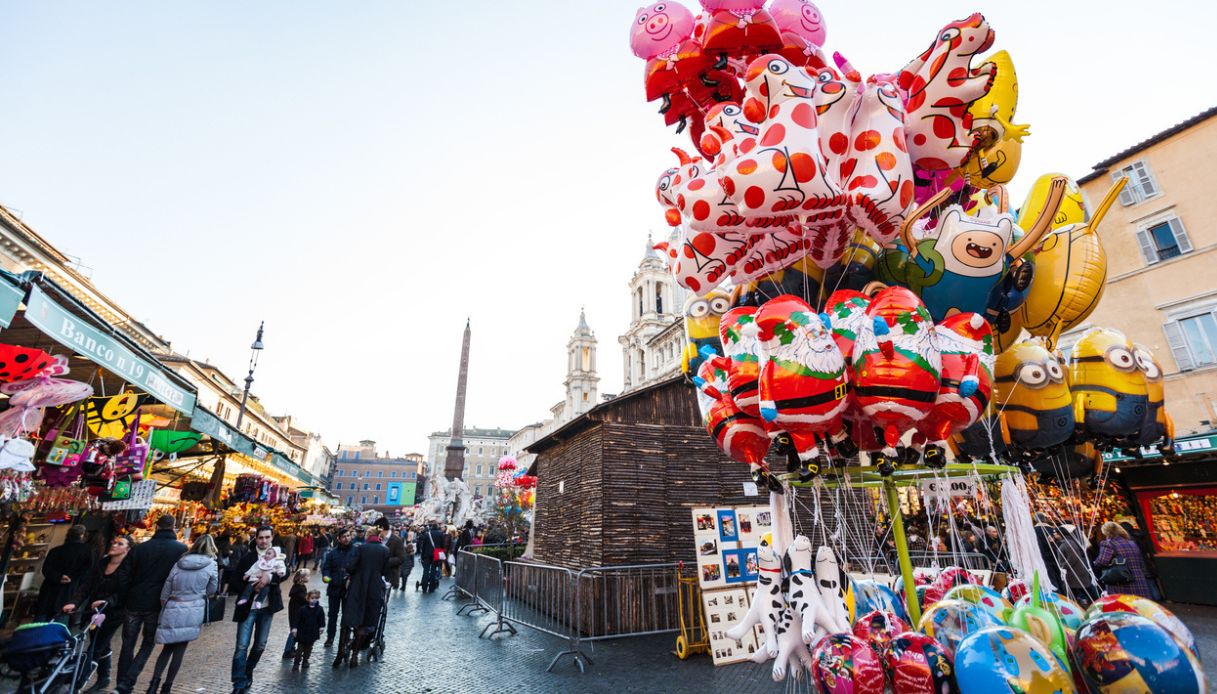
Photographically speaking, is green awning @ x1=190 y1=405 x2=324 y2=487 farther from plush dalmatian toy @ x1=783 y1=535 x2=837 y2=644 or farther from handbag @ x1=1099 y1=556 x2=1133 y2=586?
handbag @ x1=1099 y1=556 x2=1133 y2=586

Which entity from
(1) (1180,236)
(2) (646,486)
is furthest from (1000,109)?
(1) (1180,236)

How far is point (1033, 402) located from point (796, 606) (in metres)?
2.04

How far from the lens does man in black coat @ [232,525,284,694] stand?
6.03 m

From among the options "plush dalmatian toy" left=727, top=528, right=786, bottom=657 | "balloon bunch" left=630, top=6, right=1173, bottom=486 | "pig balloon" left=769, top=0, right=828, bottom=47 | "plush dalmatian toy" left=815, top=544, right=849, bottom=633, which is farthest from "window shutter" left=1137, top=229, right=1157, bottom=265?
"plush dalmatian toy" left=727, top=528, right=786, bottom=657

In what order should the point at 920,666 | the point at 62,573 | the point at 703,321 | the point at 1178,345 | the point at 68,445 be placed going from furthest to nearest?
1. the point at 1178,345
2. the point at 68,445
3. the point at 62,573
4. the point at 703,321
5. the point at 920,666

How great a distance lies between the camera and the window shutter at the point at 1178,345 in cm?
1446

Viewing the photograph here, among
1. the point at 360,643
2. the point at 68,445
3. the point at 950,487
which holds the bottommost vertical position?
the point at 360,643

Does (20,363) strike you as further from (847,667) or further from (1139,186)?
(1139,186)

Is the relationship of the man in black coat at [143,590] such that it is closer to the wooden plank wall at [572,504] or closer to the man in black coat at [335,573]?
the man in black coat at [335,573]

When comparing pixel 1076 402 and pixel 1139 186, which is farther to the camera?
pixel 1139 186

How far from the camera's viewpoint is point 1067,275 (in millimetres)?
3572

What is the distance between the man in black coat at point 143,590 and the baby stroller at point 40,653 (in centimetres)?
44

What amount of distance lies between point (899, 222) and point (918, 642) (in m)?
2.36

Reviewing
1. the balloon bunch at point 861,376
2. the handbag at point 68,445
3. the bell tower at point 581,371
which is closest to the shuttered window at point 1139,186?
the balloon bunch at point 861,376
